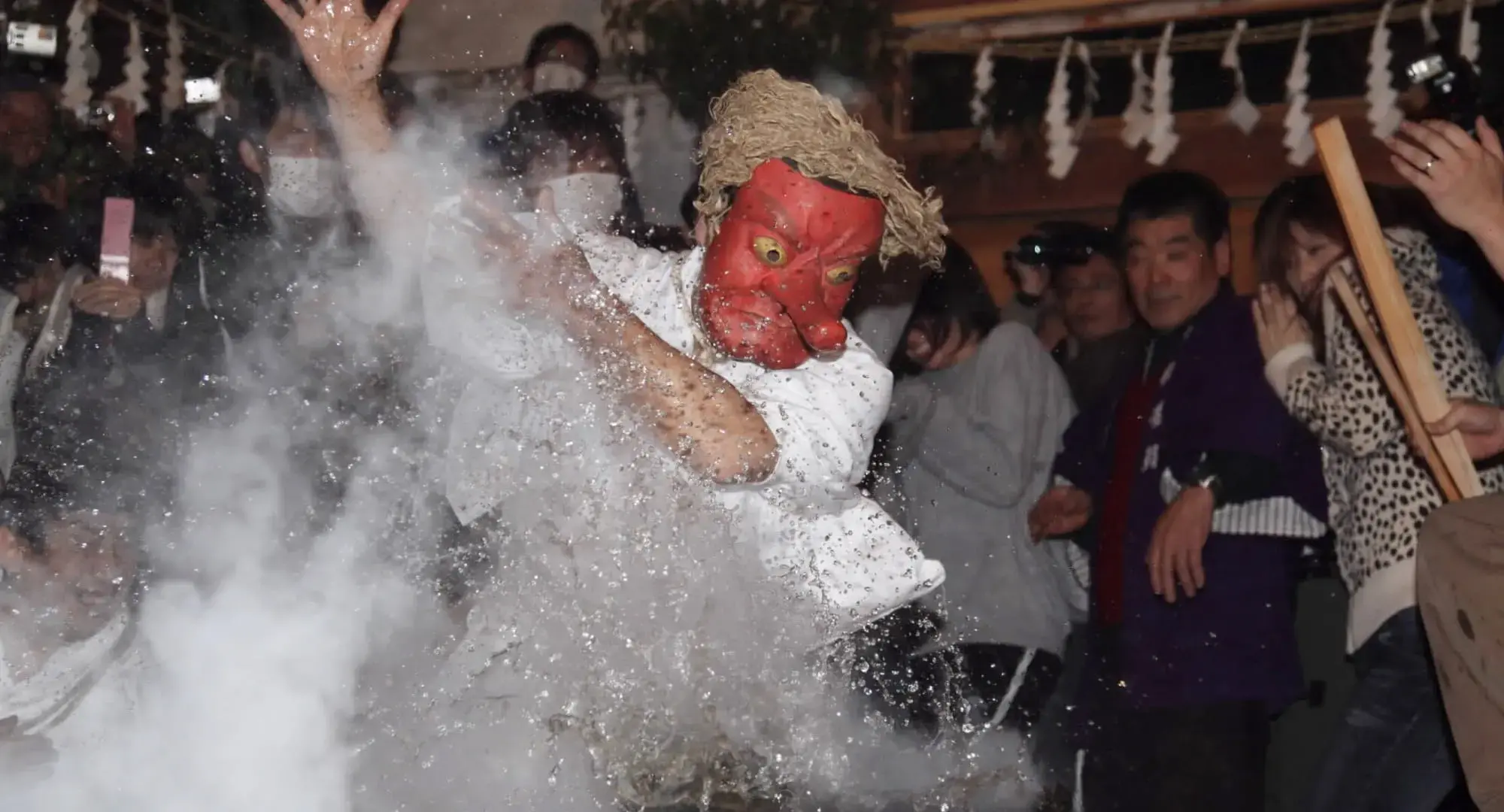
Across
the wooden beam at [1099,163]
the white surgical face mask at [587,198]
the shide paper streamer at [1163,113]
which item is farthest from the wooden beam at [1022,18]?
the white surgical face mask at [587,198]

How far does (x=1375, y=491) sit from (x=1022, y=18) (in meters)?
2.42

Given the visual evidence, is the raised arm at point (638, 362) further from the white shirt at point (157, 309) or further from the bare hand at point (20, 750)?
the white shirt at point (157, 309)

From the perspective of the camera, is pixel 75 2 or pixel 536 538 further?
pixel 75 2

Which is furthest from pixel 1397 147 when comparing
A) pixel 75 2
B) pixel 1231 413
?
pixel 75 2

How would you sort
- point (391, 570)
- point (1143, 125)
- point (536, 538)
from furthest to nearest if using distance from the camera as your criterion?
point (1143, 125) < point (391, 570) < point (536, 538)

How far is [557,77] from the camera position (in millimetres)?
3314

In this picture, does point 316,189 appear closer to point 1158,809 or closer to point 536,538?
point 536,538

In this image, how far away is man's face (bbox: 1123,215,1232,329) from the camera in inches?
120

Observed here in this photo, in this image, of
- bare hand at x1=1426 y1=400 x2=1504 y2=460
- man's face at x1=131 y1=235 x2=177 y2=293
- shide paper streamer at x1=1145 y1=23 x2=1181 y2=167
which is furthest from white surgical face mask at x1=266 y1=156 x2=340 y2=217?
shide paper streamer at x1=1145 y1=23 x2=1181 y2=167

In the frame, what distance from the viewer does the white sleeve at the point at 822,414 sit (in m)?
2.03

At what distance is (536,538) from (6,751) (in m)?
1.01

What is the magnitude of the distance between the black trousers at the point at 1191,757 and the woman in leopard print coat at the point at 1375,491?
0.59 ft

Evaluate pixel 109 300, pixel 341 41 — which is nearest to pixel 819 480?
pixel 341 41

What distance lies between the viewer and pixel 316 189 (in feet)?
8.39
